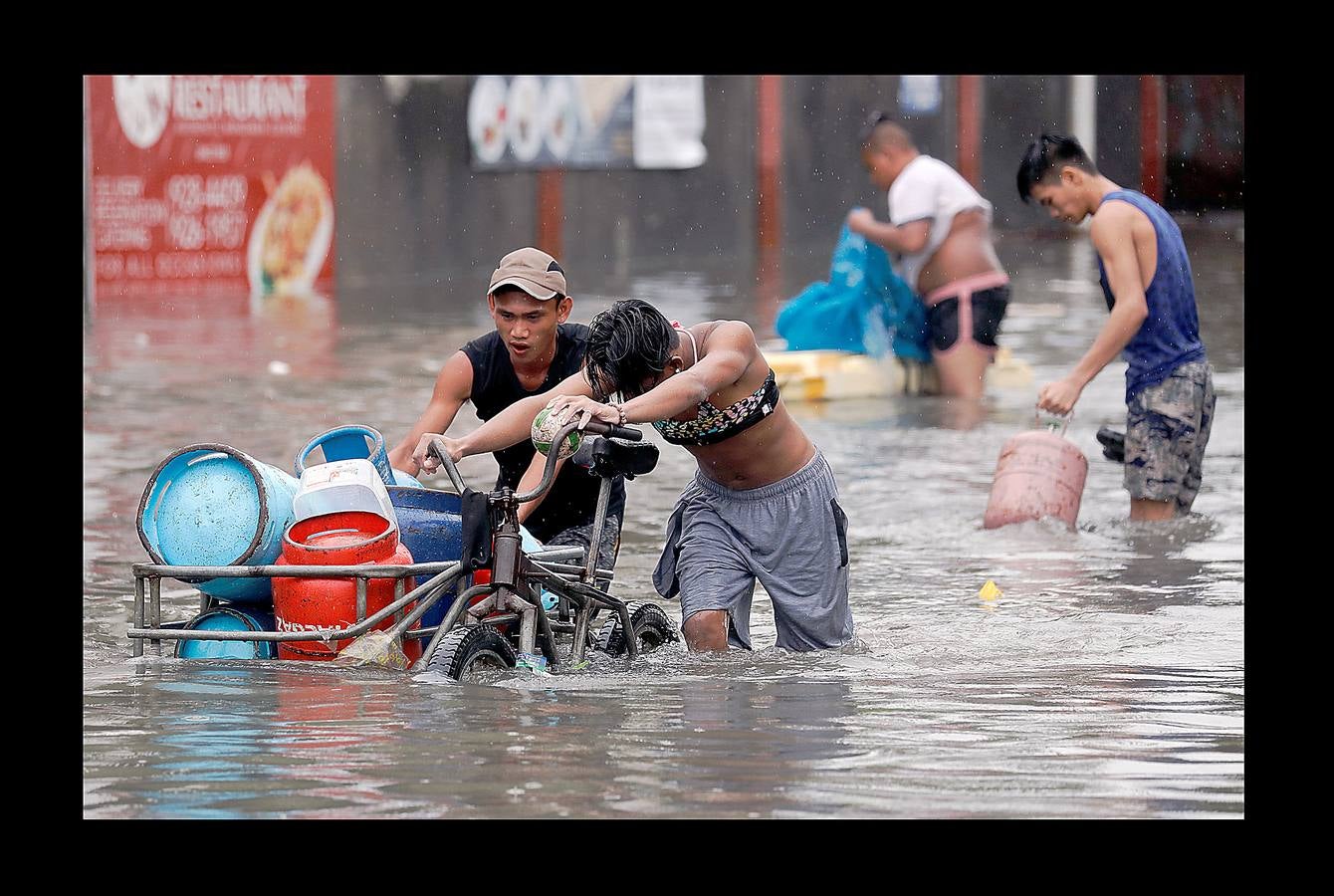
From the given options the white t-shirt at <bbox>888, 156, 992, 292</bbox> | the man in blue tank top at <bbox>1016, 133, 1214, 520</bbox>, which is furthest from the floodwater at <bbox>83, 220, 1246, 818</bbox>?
the white t-shirt at <bbox>888, 156, 992, 292</bbox>

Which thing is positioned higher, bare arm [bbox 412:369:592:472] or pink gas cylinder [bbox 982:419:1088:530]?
bare arm [bbox 412:369:592:472]

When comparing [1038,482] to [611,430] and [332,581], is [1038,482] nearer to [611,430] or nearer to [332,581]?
[611,430]

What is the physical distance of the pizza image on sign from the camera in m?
21.1

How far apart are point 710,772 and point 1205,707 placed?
5.20ft

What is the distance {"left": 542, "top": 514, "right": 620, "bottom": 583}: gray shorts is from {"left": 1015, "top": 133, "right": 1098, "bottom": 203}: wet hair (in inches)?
120

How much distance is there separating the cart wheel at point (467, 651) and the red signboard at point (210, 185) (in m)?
14.4

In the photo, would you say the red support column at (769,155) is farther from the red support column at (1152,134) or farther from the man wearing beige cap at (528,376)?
the man wearing beige cap at (528,376)

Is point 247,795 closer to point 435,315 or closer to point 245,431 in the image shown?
point 245,431

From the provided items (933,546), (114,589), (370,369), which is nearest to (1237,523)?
(933,546)

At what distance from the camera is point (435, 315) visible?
1942 cm

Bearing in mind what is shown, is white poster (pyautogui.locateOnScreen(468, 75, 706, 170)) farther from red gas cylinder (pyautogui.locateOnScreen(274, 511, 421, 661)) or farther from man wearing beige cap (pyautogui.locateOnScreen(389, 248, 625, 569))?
red gas cylinder (pyautogui.locateOnScreen(274, 511, 421, 661))

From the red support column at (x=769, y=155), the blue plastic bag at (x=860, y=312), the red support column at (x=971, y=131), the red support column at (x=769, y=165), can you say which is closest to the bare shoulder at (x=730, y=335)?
the blue plastic bag at (x=860, y=312)

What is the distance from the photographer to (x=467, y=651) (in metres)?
5.80

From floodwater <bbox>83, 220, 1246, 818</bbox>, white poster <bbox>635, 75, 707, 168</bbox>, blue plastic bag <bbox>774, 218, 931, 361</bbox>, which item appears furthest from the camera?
white poster <bbox>635, 75, 707, 168</bbox>
